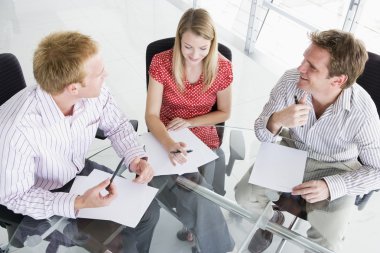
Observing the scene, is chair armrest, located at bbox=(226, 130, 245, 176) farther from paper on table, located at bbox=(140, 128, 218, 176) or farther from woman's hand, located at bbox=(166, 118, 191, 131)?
woman's hand, located at bbox=(166, 118, 191, 131)

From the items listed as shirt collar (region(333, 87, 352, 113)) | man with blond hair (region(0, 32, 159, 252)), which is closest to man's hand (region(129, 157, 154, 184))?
man with blond hair (region(0, 32, 159, 252))

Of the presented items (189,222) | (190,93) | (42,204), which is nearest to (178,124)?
(190,93)

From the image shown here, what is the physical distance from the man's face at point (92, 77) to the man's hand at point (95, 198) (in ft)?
1.28

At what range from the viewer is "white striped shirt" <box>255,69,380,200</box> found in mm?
1598

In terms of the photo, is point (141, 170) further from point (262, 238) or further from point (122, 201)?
point (262, 238)

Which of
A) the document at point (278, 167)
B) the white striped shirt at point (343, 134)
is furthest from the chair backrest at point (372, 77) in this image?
the document at point (278, 167)

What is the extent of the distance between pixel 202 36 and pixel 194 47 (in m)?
0.07

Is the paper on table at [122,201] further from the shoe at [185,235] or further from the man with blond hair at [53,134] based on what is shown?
the shoe at [185,235]

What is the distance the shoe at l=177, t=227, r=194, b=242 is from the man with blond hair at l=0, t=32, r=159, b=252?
117 mm

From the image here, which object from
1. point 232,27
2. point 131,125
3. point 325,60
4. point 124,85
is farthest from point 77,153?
point 232,27

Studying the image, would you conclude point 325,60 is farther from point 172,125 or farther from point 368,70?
point 172,125

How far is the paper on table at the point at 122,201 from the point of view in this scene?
140cm

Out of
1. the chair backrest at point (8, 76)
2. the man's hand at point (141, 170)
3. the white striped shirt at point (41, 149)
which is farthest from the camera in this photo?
the chair backrest at point (8, 76)

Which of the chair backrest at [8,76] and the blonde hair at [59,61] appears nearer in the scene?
the blonde hair at [59,61]
